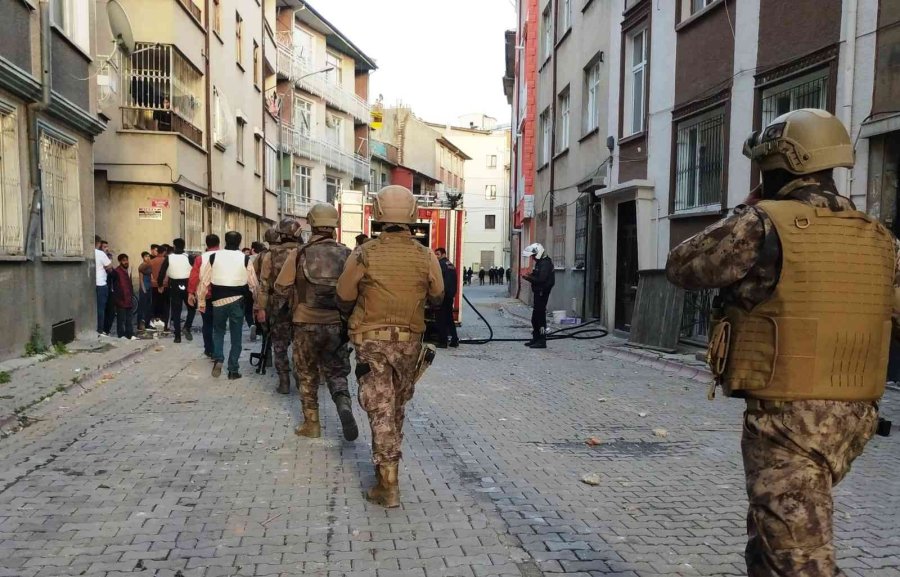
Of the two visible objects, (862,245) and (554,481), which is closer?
(862,245)

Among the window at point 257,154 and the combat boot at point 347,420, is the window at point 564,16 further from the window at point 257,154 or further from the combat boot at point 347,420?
the combat boot at point 347,420

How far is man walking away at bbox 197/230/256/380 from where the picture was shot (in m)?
8.70

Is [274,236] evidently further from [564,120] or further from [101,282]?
[564,120]

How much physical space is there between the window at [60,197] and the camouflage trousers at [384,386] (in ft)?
27.1

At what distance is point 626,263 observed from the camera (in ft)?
49.3

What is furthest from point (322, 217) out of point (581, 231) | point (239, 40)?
point (239, 40)

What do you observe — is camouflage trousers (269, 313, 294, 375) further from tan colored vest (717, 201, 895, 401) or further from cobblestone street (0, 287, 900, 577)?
tan colored vest (717, 201, 895, 401)

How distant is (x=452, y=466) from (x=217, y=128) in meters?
16.9

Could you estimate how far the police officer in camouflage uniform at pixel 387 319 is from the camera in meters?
4.36

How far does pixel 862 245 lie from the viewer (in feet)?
7.99

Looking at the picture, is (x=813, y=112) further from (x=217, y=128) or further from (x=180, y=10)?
(x=217, y=128)

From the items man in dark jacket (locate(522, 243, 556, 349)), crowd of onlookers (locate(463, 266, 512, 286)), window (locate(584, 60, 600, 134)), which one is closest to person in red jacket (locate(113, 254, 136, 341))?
man in dark jacket (locate(522, 243, 556, 349))

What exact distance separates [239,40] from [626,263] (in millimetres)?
15530

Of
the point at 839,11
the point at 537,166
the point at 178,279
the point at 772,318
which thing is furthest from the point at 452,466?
the point at 537,166
